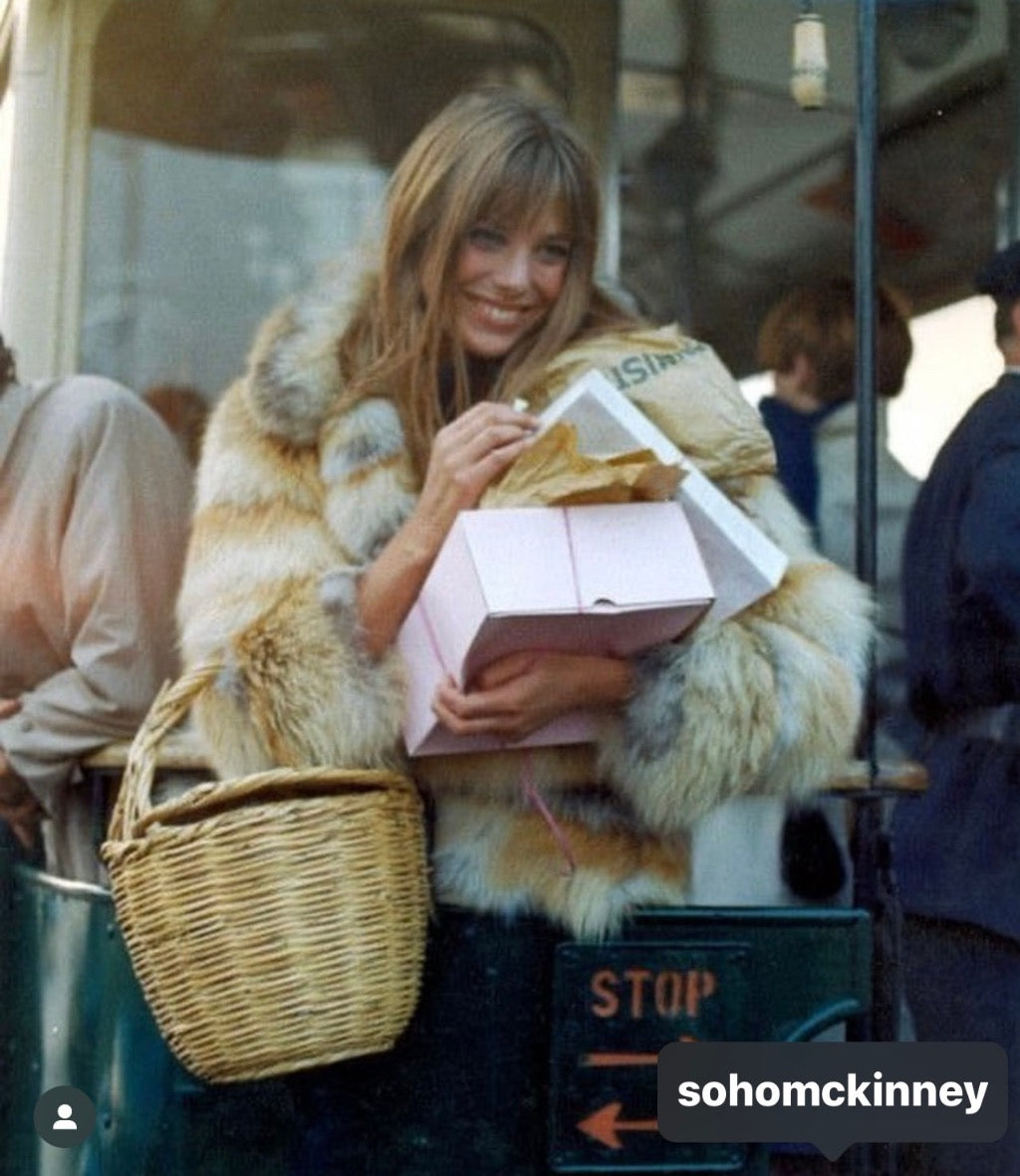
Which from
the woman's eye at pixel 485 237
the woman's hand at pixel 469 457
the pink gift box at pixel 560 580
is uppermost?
the woman's eye at pixel 485 237

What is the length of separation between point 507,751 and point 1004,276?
97cm

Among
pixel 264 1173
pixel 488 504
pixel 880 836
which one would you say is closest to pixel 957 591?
pixel 880 836

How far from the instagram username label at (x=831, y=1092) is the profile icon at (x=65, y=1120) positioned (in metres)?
0.60

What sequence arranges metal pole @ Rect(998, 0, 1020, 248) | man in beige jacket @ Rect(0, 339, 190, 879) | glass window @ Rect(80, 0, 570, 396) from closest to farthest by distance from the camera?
man in beige jacket @ Rect(0, 339, 190, 879) < glass window @ Rect(80, 0, 570, 396) < metal pole @ Rect(998, 0, 1020, 248)

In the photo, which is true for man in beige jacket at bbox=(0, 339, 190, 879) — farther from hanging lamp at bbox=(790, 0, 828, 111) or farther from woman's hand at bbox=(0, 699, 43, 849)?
hanging lamp at bbox=(790, 0, 828, 111)

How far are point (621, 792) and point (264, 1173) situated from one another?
20.1 inches

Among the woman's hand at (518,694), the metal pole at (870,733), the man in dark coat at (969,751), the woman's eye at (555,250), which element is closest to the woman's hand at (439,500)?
the woman's hand at (518,694)

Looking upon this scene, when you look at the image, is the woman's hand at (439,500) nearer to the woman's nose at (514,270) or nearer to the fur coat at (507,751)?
the fur coat at (507,751)

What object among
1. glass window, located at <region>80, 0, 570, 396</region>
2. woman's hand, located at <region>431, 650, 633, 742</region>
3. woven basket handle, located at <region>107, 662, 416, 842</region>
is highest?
glass window, located at <region>80, 0, 570, 396</region>

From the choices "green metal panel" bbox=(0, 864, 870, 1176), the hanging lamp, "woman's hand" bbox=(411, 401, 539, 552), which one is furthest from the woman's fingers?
the hanging lamp

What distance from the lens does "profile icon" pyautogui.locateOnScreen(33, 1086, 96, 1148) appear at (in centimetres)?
213

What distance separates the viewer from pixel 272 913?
71.5 inches

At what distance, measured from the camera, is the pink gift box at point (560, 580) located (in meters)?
1.76

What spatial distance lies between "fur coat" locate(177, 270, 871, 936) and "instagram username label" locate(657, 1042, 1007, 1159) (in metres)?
0.17
